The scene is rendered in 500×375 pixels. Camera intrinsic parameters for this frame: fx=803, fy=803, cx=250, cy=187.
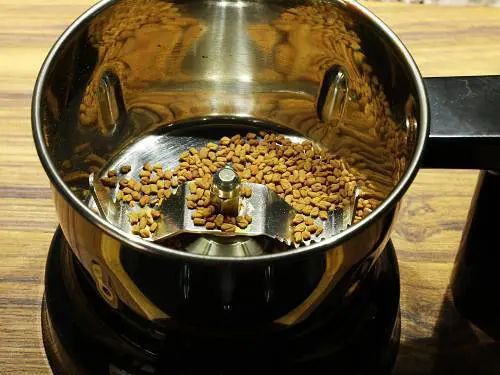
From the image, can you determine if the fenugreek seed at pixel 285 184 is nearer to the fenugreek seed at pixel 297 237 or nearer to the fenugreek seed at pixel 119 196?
the fenugreek seed at pixel 297 237

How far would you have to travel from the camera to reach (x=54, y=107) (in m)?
0.71

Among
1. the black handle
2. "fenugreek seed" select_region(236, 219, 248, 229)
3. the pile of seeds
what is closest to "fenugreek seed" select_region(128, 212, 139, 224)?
the pile of seeds

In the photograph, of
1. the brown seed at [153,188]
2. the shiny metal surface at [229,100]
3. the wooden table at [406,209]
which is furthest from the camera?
the brown seed at [153,188]

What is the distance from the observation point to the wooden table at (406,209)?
2.52 feet

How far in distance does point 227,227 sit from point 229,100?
0.19 m

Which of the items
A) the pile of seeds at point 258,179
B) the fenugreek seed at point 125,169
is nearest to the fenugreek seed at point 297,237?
the pile of seeds at point 258,179

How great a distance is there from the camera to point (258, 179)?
893mm

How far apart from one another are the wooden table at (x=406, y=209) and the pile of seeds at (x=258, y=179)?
3.0 inches

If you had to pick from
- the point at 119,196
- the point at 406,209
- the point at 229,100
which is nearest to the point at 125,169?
the point at 119,196

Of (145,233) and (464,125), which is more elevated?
(464,125)

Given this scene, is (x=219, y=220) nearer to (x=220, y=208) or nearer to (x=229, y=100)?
(x=220, y=208)

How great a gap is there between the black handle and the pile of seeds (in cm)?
21

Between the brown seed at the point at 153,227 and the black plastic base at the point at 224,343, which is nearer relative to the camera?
the black plastic base at the point at 224,343

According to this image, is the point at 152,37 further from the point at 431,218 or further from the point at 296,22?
the point at 431,218
